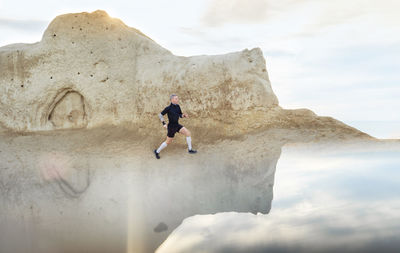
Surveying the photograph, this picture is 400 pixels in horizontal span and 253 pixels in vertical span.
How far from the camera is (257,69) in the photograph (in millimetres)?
11539

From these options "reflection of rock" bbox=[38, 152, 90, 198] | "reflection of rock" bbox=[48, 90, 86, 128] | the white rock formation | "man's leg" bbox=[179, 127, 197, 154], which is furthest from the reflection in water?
"reflection of rock" bbox=[48, 90, 86, 128]

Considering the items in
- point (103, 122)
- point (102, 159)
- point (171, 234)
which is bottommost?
point (171, 234)

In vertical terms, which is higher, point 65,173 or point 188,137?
point 188,137

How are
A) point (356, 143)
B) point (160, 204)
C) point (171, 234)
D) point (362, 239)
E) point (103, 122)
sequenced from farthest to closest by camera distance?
point (103, 122)
point (356, 143)
point (160, 204)
point (171, 234)
point (362, 239)

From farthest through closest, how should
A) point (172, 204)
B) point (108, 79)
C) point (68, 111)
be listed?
point (68, 111), point (108, 79), point (172, 204)

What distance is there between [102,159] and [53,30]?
18.7 ft

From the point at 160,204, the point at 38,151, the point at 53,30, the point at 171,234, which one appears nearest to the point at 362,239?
the point at 171,234

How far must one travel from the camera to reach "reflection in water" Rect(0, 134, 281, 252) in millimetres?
6215

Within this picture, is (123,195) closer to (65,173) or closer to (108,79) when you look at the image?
(65,173)

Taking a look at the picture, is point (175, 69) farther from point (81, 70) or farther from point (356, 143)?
point (356, 143)

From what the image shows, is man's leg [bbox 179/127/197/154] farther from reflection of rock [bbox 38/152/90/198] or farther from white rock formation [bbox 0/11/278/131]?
reflection of rock [bbox 38/152/90/198]

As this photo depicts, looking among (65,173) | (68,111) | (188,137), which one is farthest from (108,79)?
(188,137)

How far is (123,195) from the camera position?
7824 millimetres

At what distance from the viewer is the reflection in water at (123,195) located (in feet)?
20.4
